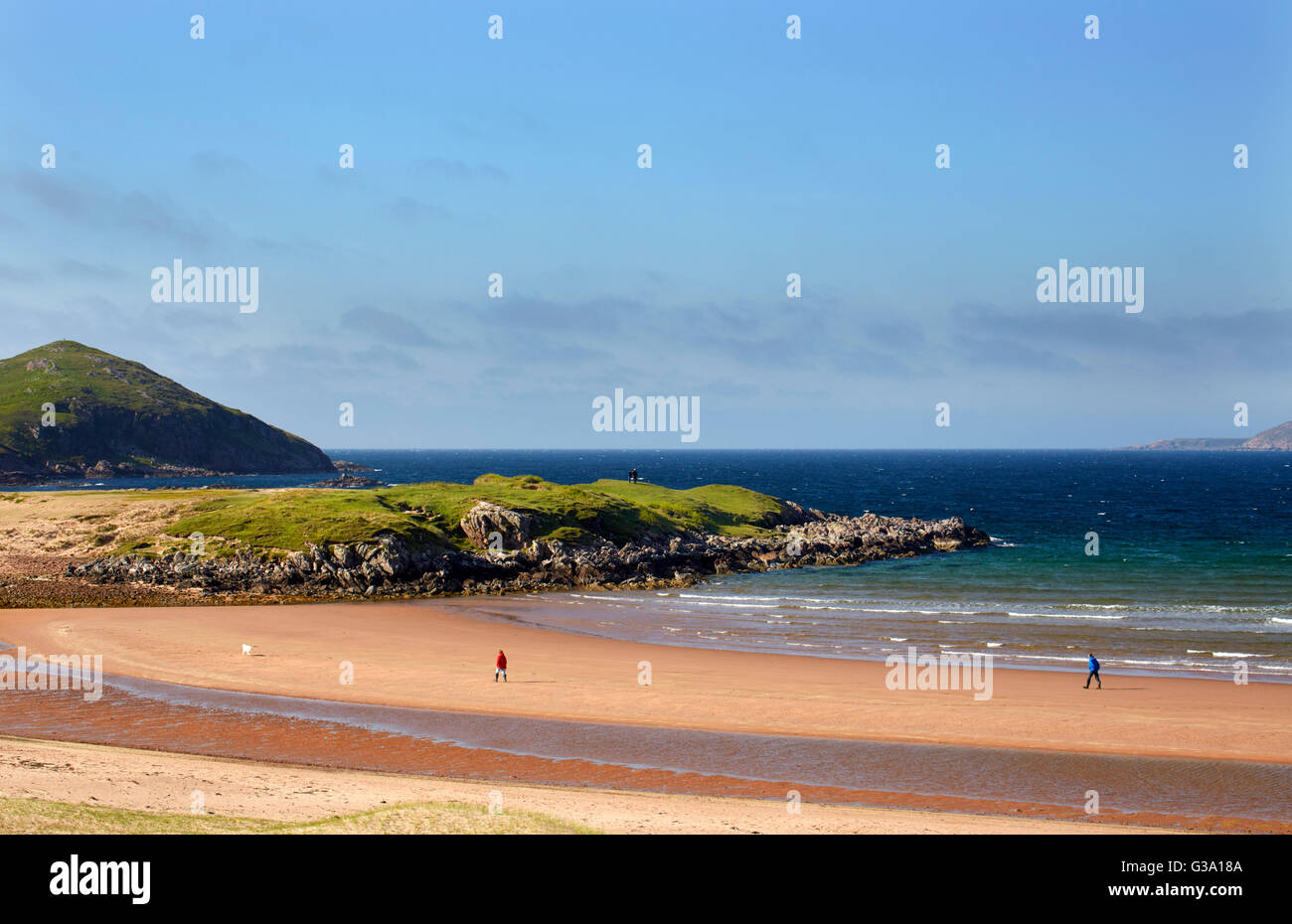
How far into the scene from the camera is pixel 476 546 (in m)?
68.0

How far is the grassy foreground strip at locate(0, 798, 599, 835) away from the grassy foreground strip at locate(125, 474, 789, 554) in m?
47.5

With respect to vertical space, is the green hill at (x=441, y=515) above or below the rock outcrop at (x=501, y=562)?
above

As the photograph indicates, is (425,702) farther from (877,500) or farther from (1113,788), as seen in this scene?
(877,500)

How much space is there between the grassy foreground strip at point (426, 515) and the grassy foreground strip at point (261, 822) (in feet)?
156

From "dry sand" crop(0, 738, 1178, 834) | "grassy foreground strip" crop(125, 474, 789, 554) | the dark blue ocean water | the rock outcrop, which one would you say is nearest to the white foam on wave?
the dark blue ocean water

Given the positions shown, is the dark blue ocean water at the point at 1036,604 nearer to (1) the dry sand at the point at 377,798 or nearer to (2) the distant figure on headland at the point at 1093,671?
(2) the distant figure on headland at the point at 1093,671

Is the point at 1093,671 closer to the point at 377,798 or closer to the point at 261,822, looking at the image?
the point at 377,798

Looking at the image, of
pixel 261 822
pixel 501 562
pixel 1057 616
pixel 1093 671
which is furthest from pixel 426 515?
pixel 261 822

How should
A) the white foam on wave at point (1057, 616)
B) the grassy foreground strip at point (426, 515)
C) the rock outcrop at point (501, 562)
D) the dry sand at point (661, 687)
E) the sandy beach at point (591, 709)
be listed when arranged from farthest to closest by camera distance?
the grassy foreground strip at point (426, 515)
the rock outcrop at point (501, 562)
the white foam on wave at point (1057, 616)
the dry sand at point (661, 687)
the sandy beach at point (591, 709)

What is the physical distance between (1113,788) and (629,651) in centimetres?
2375

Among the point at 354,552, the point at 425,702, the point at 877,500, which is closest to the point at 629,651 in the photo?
the point at 425,702

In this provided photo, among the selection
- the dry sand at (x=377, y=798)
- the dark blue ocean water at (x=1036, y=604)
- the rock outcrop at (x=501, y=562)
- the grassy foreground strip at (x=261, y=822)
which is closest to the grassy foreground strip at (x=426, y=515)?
the rock outcrop at (x=501, y=562)

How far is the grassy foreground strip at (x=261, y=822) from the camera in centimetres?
1497

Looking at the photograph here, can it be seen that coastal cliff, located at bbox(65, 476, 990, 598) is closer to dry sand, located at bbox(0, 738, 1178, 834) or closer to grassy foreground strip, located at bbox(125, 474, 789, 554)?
grassy foreground strip, located at bbox(125, 474, 789, 554)
